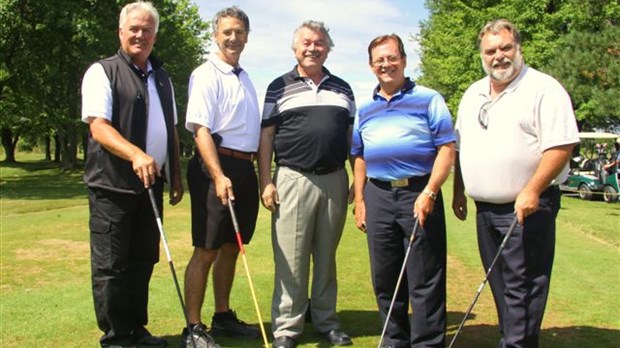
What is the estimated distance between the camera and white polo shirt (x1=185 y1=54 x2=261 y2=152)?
4699 mm

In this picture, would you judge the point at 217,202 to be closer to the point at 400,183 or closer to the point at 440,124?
the point at 400,183

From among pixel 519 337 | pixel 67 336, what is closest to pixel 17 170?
pixel 67 336

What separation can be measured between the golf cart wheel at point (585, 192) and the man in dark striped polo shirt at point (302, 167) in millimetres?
19351

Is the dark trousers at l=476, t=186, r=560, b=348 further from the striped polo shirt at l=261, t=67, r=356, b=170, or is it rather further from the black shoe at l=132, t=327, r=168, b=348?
the black shoe at l=132, t=327, r=168, b=348

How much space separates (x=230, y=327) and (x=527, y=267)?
2.47 m

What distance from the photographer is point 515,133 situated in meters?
4.02

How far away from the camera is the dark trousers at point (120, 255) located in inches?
175

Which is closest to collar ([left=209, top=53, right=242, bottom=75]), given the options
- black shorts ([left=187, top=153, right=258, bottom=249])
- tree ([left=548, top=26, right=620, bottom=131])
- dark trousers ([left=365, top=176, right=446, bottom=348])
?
black shorts ([left=187, top=153, right=258, bottom=249])

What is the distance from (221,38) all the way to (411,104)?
1.56 meters

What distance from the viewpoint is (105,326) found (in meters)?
4.65

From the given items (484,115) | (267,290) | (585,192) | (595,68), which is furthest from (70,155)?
(484,115)

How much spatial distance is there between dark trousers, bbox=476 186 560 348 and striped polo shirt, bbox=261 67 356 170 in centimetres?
139

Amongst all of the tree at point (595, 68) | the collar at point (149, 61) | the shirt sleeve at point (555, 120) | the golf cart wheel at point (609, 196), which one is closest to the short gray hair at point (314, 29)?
the collar at point (149, 61)

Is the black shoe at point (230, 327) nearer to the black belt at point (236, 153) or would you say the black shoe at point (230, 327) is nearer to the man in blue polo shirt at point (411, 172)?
the man in blue polo shirt at point (411, 172)
